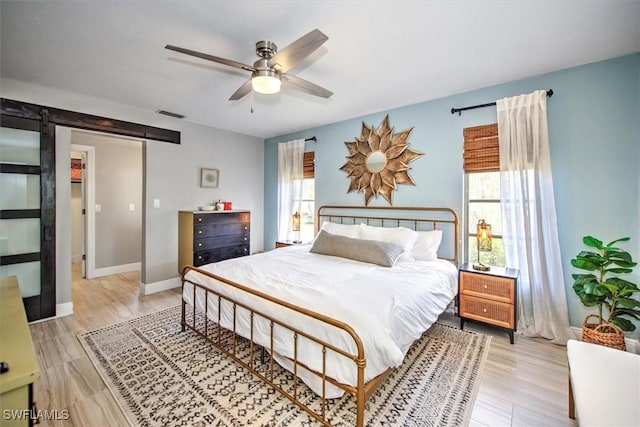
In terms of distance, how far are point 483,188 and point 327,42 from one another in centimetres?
238

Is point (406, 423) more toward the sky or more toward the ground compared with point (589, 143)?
more toward the ground

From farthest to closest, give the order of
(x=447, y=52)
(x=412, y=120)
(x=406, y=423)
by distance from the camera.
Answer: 1. (x=412, y=120)
2. (x=447, y=52)
3. (x=406, y=423)

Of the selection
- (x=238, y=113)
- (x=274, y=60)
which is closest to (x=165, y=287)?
(x=238, y=113)

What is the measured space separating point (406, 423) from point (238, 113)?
4021 mm

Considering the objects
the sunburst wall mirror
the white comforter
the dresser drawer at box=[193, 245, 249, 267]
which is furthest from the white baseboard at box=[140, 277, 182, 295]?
the sunburst wall mirror

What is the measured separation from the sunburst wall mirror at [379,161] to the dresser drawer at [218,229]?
77.6 inches

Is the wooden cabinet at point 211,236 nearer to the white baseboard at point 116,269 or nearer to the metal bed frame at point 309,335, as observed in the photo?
the metal bed frame at point 309,335

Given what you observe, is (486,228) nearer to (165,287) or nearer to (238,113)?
(238,113)

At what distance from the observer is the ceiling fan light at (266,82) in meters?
1.97

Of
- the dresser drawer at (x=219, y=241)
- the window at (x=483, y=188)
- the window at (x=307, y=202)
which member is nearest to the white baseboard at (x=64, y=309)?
the dresser drawer at (x=219, y=241)

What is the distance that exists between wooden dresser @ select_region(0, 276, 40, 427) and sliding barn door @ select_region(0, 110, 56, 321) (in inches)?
99.4

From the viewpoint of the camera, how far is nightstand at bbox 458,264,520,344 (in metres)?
2.61

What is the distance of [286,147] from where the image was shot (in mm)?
5078

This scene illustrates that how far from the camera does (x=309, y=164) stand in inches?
190
